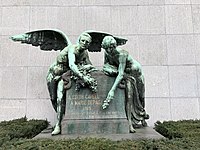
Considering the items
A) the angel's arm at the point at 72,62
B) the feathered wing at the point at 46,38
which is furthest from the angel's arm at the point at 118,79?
the feathered wing at the point at 46,38

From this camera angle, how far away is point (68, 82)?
601 cm

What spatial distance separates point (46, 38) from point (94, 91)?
2.09 metres

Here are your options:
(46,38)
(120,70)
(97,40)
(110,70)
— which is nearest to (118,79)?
(120,70)

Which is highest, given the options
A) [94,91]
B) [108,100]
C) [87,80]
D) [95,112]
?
[87,80]

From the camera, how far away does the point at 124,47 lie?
30.9 ft

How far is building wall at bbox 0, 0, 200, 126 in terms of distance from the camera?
8.97 meters

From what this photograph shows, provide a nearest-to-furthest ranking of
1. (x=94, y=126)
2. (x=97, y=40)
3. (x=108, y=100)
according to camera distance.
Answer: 1. (x=94, y=126)
2. (x=108, y=100)
3. (x=97, y=40)

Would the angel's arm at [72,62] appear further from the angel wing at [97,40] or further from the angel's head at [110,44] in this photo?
the angel wing at [97,40]

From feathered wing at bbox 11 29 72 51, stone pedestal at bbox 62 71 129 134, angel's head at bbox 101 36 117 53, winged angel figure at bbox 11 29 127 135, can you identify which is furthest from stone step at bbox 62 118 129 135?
feathered wing at bbox 11 29 72 51

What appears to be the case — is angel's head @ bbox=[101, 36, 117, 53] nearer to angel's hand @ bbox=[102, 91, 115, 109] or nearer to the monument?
the monument

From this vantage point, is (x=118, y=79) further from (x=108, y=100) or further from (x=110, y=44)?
(x=110, y=44)

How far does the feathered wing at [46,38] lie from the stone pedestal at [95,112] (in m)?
1.46

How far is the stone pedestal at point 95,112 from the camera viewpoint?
5574 mm

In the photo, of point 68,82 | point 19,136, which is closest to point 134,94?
point 68,82
